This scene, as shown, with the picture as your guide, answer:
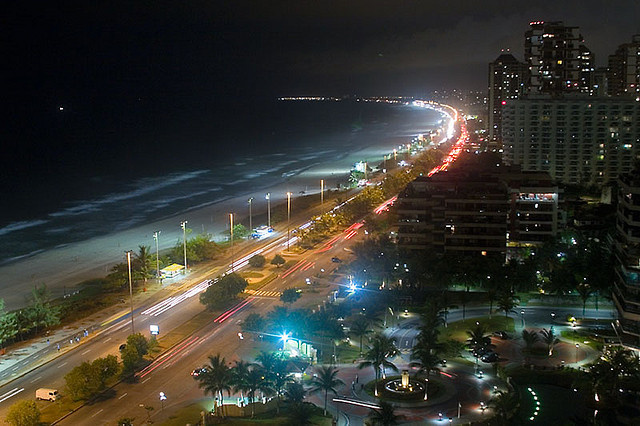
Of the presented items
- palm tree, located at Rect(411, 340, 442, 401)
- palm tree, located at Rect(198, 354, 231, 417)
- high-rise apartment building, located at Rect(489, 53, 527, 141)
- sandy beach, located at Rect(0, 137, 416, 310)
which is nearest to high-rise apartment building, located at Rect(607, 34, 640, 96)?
high-rise apartment building, located at Rect(489, 53, 527, 141)

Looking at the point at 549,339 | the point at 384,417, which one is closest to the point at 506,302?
the point at 549,339

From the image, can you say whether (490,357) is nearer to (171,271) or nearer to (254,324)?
(254,324)

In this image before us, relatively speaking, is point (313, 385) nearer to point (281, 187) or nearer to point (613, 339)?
point (613, 339)

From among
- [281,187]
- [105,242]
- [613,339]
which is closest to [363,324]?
[613,339]


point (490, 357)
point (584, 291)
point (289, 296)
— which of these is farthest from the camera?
point (289, 296)

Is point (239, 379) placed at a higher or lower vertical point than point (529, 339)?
higher

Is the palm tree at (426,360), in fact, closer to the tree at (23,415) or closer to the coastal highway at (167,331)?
the coastal highway at (167,331)

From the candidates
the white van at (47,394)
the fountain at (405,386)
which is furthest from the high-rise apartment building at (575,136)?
the white van at (47,394)
